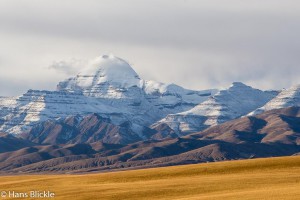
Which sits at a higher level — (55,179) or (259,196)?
(55,179)

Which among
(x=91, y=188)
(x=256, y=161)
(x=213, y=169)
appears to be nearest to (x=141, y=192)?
(x=91, y=188)

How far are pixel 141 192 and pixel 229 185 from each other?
12326 mm

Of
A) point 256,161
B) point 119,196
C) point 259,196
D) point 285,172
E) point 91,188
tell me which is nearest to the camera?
point 259,196

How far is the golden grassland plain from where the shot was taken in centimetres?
10512

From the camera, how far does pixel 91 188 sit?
115750mm

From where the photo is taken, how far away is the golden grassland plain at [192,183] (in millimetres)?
105125

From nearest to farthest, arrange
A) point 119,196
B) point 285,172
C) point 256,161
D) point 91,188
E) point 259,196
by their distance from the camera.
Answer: point 259,196 < point 119,196 < point 91,188 < point 285,172 < point 256,161

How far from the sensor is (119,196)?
347 feet

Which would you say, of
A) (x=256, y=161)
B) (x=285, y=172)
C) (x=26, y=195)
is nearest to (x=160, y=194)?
(x=26, y=195)

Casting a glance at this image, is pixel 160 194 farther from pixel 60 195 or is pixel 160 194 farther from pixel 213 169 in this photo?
pixel 213 169

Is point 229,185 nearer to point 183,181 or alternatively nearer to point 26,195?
point 183,181

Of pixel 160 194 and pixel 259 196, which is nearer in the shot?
pixel 259 196

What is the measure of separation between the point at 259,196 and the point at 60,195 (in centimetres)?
2736

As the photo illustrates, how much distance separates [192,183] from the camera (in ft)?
379
